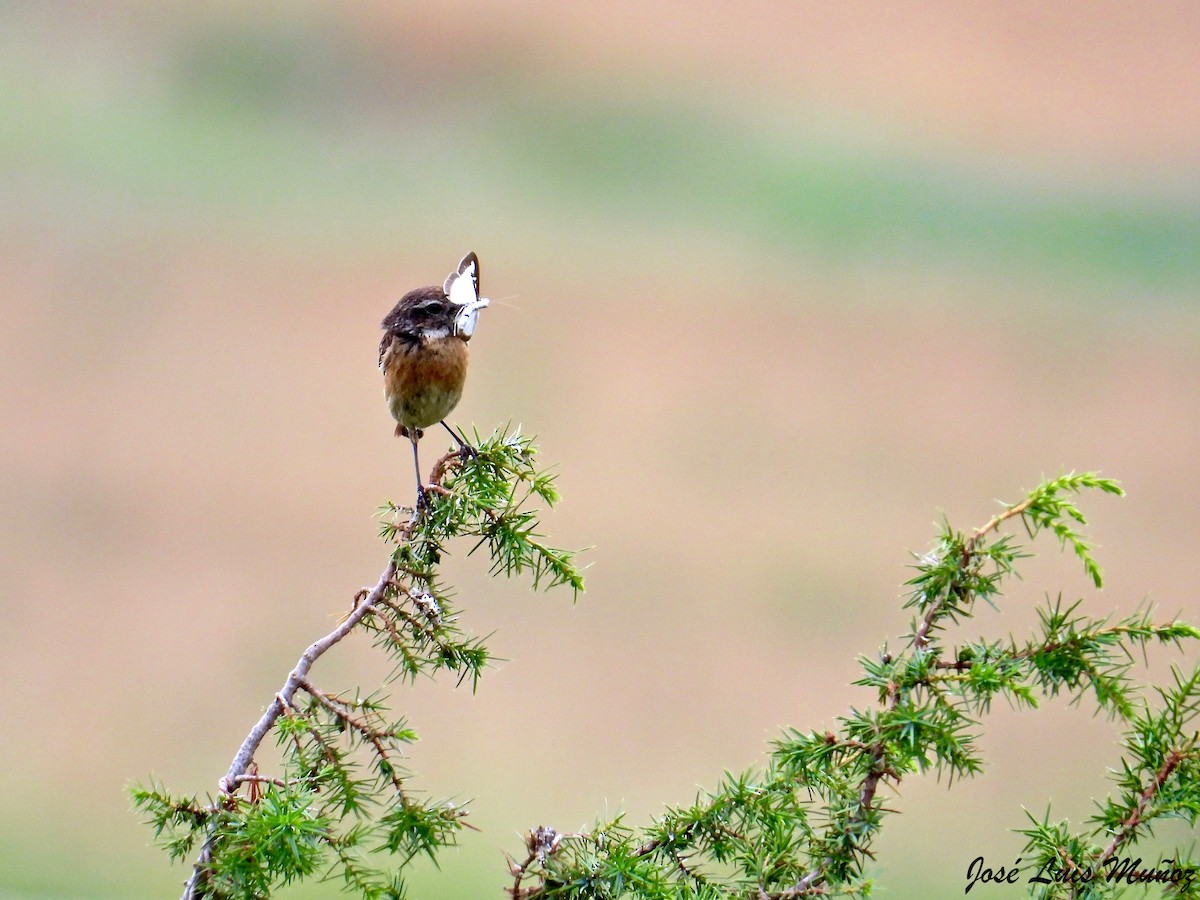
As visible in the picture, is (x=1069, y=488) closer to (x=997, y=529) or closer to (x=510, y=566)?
→ (x=997, y=529)

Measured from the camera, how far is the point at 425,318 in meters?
2.46

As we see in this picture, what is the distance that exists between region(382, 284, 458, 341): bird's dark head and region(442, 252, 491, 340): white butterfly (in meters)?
0.03

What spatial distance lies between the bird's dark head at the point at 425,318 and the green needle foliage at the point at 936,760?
146cm

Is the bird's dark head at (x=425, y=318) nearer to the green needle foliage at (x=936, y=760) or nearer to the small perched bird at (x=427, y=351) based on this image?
the small perched bird at (x=427, y=351)

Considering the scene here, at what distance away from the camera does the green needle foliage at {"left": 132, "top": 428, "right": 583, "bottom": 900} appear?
107 cm

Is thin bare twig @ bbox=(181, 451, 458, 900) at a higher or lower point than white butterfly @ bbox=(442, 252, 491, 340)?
lower

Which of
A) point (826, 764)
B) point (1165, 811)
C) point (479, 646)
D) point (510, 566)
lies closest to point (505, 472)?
point (510, 566)

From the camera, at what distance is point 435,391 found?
2461mm

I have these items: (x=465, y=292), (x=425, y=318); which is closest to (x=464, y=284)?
(x=465, y=292)

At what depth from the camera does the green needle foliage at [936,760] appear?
1.08 m

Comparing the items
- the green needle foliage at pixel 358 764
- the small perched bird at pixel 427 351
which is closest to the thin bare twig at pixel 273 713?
the green needle foliage at pixel 358 764

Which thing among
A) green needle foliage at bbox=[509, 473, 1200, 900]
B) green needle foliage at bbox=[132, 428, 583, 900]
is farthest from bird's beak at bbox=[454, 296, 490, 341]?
green needle foliage at bbox=[509, 473, 1200, 900]

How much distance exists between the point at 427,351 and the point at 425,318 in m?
0.08

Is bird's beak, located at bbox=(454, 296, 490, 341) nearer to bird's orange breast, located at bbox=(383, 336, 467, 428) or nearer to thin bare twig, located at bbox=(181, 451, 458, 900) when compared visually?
bird's orange breast, located at bbox=(383, 336, 467, 428)
